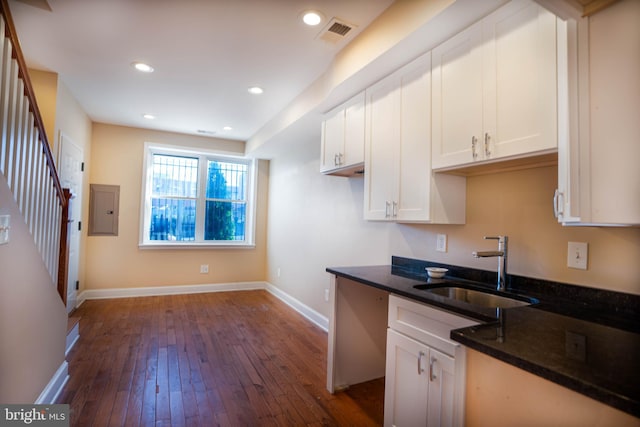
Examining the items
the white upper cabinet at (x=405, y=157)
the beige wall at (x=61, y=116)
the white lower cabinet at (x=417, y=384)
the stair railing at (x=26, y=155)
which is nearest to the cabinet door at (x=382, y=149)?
the white upper cabinet at (x=405, y=157)

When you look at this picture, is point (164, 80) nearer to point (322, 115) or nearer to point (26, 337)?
point (322, 115)

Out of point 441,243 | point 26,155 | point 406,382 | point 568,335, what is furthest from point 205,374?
point 568,335

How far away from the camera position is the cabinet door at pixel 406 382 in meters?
1.56

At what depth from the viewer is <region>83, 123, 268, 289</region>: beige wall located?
187 inches

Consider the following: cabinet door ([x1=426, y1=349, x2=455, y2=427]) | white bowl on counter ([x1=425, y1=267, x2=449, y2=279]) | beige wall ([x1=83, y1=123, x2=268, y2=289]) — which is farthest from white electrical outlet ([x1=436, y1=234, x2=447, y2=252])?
beige wall ([x1=83, y1=123, x2=268, y2=289])

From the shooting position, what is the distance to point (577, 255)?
1533 millimetres

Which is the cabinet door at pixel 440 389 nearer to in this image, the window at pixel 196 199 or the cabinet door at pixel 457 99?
the cabinet door at pixel 457 99

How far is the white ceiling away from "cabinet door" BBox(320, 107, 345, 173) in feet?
1.39

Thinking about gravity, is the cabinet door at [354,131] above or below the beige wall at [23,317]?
above

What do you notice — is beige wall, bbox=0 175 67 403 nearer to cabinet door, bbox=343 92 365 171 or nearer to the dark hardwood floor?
the dark hardwood floor

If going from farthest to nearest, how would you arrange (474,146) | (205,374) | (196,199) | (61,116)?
(196,199) → (61,116) → (205,374) → (474,146)

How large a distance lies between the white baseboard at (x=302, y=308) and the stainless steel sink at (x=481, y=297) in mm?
1936

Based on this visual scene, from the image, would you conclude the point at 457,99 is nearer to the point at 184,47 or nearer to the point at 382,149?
the point at 382,149

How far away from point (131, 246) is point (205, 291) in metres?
1.30
